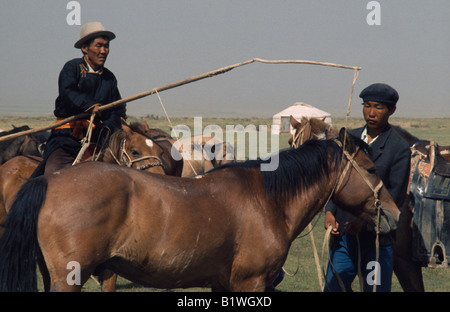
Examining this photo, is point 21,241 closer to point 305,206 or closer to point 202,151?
point 305,206

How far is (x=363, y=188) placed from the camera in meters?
4.16

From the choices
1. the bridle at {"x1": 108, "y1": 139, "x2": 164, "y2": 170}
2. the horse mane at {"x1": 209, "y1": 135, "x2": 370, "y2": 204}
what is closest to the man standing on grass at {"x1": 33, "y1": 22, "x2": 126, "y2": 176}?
the bridle at {"x1": 108, "y1": 139, "x2": 164, "y2": 170}

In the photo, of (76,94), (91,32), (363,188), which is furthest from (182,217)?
(91,32)

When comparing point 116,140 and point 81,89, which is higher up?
point 81,89

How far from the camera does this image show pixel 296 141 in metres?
6.43

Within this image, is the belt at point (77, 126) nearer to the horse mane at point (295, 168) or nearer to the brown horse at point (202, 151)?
the horse mane at point (295, 168)

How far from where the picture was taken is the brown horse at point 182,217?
3.25 meters

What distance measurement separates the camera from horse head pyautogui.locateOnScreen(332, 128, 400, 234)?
4.14 m

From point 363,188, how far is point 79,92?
111 inches

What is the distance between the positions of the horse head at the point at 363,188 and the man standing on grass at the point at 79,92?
233 centimetres

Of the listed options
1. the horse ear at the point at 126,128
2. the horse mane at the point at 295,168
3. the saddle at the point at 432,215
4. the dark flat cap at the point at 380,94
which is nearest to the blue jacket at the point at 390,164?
the dark flat cap at the point at 380,94

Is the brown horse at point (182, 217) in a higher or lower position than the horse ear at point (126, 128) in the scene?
lower
